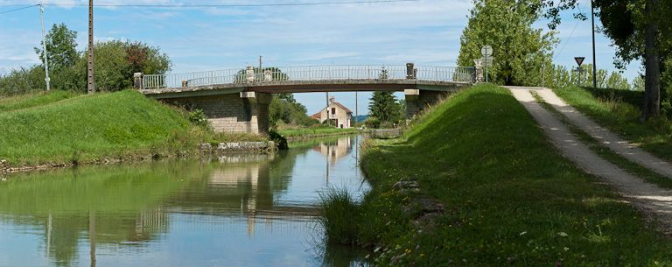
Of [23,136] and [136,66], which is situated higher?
[136,66]

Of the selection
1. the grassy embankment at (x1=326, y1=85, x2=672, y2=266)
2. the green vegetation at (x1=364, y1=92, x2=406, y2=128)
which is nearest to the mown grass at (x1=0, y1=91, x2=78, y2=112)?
the grassy embankment at (x1=326, y1=85, x2=672, y2=266)

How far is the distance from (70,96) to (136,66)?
13.5 meters

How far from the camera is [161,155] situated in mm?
37344

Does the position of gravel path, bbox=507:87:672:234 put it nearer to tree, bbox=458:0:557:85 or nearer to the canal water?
the canal water

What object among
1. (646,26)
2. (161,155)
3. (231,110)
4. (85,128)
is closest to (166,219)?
(646,26)

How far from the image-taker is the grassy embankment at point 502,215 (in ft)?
25.0

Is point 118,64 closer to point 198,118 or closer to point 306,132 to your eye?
point 198,118

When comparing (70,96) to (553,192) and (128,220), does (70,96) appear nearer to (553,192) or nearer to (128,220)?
(128,220)

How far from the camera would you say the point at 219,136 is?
44.9 meters

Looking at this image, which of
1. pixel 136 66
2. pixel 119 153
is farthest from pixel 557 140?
pixel 136 66

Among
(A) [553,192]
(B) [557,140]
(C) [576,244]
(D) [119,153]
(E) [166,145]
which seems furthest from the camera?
(E) [166,145]

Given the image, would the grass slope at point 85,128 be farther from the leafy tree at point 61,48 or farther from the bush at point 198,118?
the leafy tree at point 61,48

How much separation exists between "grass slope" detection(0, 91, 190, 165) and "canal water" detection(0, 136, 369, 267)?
11.6 feet

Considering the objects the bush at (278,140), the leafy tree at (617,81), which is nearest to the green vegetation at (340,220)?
the bush at (278,140)
